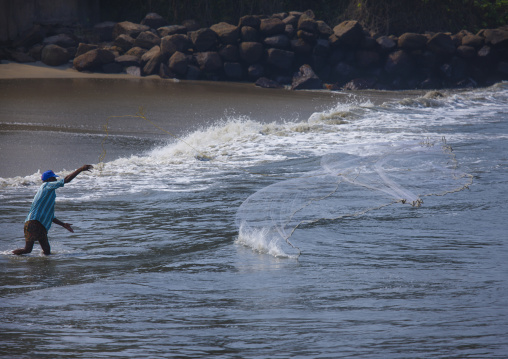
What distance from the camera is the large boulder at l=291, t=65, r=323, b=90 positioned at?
19672mm

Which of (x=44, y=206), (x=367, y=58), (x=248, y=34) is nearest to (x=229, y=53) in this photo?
(x=248, y=34)

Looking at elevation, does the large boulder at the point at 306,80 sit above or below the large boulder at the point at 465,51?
below

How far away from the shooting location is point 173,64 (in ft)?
65.9

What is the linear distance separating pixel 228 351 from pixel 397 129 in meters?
10.5

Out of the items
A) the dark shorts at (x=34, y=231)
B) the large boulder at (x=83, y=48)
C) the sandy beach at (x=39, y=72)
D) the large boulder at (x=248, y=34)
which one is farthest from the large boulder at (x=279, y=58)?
the dark shorts at (x=34, y=231)

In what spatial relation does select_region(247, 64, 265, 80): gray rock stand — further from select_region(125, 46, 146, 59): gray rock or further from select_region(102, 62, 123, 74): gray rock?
select_region(102, 62, 123, 74): gray rock

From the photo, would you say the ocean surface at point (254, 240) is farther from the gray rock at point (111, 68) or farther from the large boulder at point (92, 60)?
the gray rock at point (111, 68)

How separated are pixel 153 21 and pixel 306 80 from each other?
7.26 m

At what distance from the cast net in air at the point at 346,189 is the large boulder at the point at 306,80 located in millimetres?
8709

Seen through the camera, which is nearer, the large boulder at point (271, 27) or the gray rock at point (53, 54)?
the gray rock at point (53, 54)

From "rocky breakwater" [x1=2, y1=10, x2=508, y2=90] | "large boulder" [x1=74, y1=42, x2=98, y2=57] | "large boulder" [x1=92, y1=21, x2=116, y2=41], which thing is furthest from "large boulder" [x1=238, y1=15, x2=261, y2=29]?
"large boulder" [x1=92, y1=21, x2=116, y2=41]

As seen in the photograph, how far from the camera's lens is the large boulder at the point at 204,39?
20.7 m

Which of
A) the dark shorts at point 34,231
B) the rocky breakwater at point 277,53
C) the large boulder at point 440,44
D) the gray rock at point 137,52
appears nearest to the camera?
the dark shorts at point 34,231

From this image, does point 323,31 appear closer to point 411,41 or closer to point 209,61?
point 411,41
